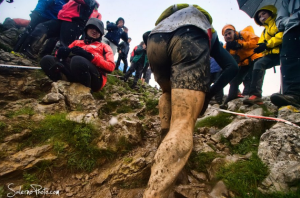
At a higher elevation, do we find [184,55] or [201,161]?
[184,55]

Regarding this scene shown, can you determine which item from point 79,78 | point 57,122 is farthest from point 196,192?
point 79,78

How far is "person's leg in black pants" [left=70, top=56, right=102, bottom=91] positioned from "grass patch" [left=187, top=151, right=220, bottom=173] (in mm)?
2783

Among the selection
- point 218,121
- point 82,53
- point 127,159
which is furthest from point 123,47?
point 127,159

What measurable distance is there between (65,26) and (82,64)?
1.96m

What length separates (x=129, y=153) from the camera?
2285mm

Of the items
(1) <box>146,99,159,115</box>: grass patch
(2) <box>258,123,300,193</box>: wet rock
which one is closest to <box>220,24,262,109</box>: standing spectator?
(1) <box>146,99,159,115</box>: grass patch

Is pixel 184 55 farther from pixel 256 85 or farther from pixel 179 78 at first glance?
pixel 256 85

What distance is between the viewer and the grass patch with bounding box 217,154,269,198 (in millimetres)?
1517

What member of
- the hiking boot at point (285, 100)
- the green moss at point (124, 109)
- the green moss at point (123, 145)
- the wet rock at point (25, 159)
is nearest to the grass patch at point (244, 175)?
the green moss at point (123, 145)

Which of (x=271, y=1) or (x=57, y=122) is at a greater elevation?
(x=271, y=1)

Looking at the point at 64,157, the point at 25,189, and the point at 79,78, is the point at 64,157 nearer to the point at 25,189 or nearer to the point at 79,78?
the point at 25,189

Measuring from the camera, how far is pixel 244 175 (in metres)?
1.66

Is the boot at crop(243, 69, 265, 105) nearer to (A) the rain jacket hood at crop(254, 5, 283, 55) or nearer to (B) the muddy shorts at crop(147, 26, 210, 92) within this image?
(A) the rain jacket hood at crop(254, 5, 283, 55)

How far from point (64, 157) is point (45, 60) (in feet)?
8.78
